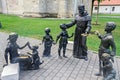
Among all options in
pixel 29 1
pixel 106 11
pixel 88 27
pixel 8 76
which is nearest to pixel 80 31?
pixel 88 27

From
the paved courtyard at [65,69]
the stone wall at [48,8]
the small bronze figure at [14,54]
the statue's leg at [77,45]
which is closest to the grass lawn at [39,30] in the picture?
the statue's leg at [77,45]

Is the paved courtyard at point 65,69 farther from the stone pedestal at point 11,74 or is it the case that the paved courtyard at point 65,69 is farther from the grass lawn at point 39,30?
the grass lawn at point 39,30

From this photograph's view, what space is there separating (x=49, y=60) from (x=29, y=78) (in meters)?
2.22

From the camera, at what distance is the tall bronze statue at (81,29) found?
8797 mm

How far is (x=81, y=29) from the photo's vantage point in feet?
29.7


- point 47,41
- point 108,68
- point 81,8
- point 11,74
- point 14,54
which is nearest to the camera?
point 11,74

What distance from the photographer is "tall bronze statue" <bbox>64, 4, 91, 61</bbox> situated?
8.80 m

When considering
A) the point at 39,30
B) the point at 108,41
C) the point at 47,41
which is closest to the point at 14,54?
the point at 47,41

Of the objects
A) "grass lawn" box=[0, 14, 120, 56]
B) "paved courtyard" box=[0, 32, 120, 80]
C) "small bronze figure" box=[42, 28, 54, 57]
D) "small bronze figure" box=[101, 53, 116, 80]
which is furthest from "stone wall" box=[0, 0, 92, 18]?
"small bronze figure" box=[101, 53, 116, 80]

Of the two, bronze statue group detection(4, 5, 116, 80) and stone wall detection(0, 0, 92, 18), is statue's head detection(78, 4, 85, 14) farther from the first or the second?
stone wall detection(0, 0, 92, 18)

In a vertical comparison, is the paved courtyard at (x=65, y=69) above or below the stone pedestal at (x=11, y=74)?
below

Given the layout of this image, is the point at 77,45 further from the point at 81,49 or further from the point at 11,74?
the point at 11,74

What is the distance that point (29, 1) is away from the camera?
2927 cm

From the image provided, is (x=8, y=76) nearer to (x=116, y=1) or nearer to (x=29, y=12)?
(x=29, y=12)
